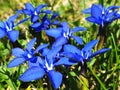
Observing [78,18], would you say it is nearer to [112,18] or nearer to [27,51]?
[112,18]

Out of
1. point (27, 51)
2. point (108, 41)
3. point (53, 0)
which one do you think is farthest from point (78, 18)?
point (27, 51)

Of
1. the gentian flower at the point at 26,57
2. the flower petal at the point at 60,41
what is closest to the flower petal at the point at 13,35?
the gentian flower at the point at 26,57

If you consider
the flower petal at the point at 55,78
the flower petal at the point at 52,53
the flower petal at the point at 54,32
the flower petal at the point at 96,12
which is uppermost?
the flower petal at the point at 96,12

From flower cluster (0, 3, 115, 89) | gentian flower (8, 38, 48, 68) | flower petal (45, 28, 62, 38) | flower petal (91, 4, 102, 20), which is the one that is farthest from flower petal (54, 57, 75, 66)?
flower petal (91, 4, 102, 20)

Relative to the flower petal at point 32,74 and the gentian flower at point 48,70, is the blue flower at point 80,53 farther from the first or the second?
the flower petal at point 32,74

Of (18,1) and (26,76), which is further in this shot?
(18,1)

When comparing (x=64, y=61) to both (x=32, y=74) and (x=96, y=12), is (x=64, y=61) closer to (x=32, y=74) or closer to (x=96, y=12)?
(x=32, y=74)

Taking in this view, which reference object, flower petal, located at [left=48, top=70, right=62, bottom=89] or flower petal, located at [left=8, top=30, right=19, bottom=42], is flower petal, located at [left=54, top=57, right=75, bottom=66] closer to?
flower petal, located at [left=48, top=70, right=62, bottom=89]
